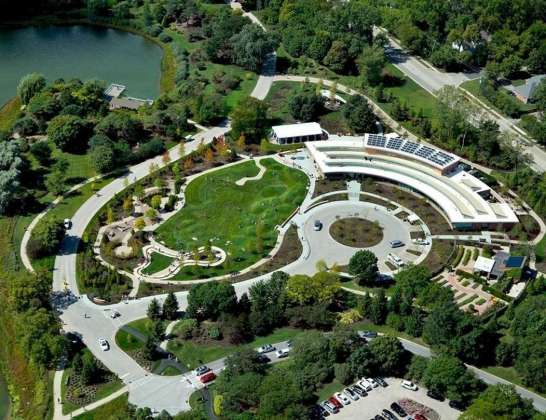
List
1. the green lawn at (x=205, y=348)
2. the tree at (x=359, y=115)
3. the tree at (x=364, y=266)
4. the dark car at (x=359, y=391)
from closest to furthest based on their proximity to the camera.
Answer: the dark car at (x=359, y=391) → the green lawn at (x=205, y=348) → the tree at (x=364, y=266) → the tree at (x=359, y=115)

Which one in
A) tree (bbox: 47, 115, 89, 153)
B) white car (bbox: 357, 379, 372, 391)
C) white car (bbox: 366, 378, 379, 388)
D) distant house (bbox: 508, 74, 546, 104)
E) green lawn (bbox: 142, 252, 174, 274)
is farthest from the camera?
distant house (bbox: 508, 74, 546, 104)

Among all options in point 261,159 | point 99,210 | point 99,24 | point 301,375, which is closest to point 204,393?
point 301,375

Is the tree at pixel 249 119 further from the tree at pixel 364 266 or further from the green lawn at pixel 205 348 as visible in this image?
the green lawn at pixel 205 348

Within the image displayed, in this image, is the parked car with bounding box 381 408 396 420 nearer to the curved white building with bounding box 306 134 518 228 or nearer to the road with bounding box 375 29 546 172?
the curved white building with bounding box 306 134 518 228

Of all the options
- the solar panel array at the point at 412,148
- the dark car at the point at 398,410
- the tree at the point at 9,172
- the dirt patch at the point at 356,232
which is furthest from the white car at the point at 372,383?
the tree at the point at 9,172

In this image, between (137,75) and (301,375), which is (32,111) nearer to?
(137,75)

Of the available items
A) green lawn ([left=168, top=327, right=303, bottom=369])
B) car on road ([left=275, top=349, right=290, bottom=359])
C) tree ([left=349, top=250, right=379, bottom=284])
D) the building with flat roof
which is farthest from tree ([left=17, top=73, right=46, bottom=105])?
car on road ([left=275, top=349, right=290, bottom=359])

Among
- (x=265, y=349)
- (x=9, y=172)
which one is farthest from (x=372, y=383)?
(x=9, y=172)
